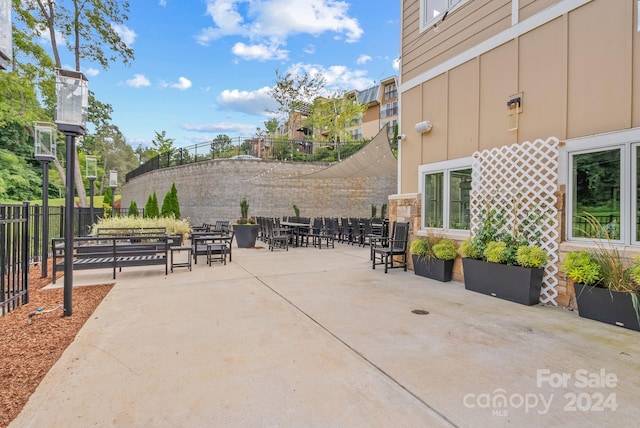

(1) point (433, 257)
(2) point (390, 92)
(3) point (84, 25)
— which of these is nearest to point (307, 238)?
(1) point (433, 257)

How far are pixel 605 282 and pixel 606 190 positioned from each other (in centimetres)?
112

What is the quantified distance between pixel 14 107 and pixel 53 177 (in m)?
20.0

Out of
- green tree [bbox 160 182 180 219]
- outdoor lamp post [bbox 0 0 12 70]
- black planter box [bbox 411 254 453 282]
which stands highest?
outdoor lamp post [bbox 0 0 12 70]

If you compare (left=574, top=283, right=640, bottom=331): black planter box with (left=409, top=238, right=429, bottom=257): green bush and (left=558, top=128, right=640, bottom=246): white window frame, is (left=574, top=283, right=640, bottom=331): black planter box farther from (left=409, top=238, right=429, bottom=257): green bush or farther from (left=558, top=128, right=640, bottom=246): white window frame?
(left=409, top=238, right=429, bottom=257): green bush

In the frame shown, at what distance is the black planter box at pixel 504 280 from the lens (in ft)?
13.6

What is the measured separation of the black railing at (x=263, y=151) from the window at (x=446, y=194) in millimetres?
10331

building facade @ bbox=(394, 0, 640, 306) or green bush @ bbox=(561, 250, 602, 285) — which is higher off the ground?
building facade @ bbox=(394, 0, 640, 306)

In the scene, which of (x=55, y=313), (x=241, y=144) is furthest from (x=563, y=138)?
(x=241, y=144)

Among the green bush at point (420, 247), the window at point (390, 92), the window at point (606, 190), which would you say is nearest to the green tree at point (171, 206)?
the green bush at point (420, 247)

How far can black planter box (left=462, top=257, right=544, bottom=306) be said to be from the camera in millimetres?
4145

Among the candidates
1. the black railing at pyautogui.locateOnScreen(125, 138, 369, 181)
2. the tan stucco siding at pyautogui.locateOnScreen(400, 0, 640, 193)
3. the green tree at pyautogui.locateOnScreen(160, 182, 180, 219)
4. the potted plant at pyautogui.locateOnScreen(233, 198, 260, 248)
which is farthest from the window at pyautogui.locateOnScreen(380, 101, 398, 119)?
the tan stucco siding at pyautogui.locateOnScreen(400, 0, 640, 193)

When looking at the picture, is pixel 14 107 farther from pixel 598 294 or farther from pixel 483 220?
pixel 598 294

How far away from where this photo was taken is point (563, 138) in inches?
165

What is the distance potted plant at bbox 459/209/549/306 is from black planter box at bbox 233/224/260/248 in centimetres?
670
